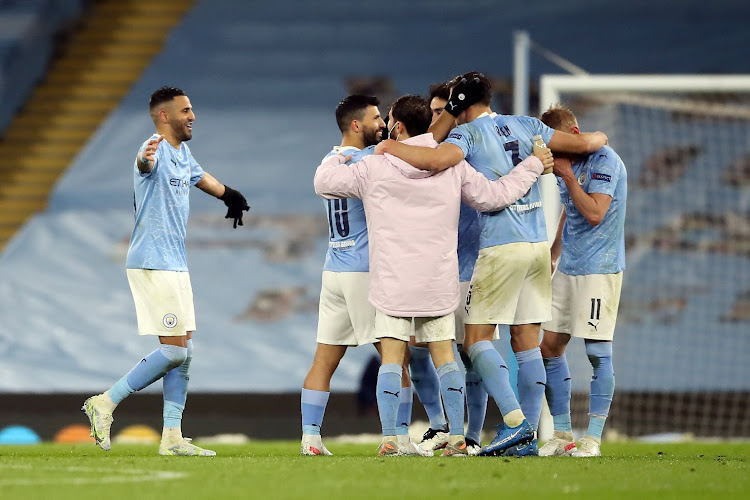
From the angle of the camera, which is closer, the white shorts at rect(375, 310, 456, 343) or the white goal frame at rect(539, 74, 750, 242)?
the white shorts at rect(375, 310, 456, 343)

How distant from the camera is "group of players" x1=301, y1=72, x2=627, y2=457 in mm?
5344

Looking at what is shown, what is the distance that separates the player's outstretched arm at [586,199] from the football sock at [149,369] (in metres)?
2.10

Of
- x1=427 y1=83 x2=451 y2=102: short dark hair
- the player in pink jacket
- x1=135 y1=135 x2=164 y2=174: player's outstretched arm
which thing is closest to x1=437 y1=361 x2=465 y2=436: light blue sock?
the player in pink jacket

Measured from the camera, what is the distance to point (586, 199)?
5.73 meters

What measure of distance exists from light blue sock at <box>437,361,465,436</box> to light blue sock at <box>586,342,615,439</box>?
32.7 inches

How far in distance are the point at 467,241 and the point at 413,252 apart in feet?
2.29

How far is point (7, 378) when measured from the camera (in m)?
10.8

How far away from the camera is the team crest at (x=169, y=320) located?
18.7 feet

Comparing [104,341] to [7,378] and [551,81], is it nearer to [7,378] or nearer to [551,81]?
[7,378]

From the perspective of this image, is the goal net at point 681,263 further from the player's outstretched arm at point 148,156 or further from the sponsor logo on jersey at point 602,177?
the player's outstretched arm at point 148,156

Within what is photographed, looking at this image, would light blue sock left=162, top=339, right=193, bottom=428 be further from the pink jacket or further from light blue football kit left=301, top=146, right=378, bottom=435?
the pink jacket

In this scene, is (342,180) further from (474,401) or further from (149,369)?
(474,401)

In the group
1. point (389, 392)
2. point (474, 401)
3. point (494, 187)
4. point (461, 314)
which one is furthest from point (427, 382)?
point (494, 187)

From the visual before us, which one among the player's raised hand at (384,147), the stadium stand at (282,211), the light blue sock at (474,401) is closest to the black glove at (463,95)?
the player's raised hand at (384,147)
